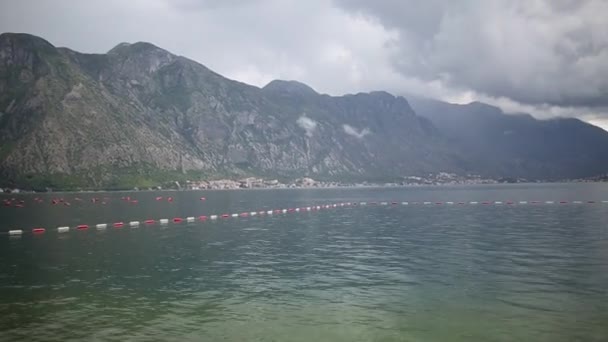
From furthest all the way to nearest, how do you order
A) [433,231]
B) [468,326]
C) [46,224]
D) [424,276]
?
[46,224] < [433,231] < [424,276] < [468,326]

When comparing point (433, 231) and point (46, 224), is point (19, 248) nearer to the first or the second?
point (46, 224)

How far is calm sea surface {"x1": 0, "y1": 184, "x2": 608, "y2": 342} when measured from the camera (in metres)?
31.7

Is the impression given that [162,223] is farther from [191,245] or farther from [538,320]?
[538,320]

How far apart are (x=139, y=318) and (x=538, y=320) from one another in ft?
95.0

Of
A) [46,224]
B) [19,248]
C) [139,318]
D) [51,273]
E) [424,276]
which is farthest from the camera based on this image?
[46,224]

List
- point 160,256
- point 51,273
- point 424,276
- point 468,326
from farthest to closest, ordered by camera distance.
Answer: point 160,256
point 51,273
point 424,276
point 468,326

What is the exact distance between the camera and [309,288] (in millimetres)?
44469

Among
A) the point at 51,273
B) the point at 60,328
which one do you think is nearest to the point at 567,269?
the point at 60,328

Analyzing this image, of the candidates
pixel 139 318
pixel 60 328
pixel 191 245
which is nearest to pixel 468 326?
pixel 139 318

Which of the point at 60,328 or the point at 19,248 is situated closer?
the point at 60,328

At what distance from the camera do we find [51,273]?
5256 centimetres

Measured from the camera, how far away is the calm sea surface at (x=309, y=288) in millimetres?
31719

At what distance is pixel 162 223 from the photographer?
117375 millimetres

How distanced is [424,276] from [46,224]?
98.7 meters
